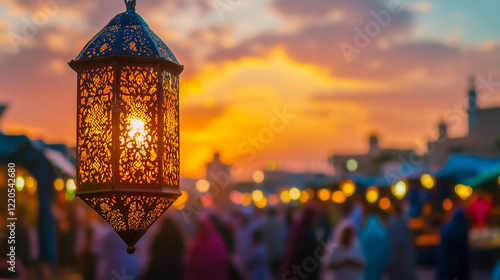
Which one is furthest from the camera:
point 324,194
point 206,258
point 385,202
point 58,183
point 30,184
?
point 324,194

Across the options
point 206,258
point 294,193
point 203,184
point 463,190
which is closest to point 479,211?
point 463,190

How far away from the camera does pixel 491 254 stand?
20.9 metres

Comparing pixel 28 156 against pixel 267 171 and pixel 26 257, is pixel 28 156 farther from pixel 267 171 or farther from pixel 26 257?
pixel 267 171

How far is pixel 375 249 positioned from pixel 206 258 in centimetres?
580

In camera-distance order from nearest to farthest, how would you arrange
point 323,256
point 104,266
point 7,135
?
point 7,135, point 104,266, point 323,256

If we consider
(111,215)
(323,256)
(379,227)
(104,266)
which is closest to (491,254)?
(379,227)

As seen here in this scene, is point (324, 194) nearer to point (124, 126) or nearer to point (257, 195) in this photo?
point (257, 195)

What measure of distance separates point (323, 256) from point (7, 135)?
675 cm

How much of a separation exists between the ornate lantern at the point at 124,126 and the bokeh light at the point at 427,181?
25.5 metres

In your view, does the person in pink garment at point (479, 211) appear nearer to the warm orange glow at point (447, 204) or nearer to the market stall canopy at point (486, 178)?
the market stall canopy at point (486, 178)

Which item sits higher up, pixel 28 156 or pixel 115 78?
pixel 28 156

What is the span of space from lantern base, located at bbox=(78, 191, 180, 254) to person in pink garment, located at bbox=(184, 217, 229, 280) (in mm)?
8147

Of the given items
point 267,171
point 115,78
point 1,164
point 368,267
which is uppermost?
point 267,171

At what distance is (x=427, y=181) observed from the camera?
28.0m
